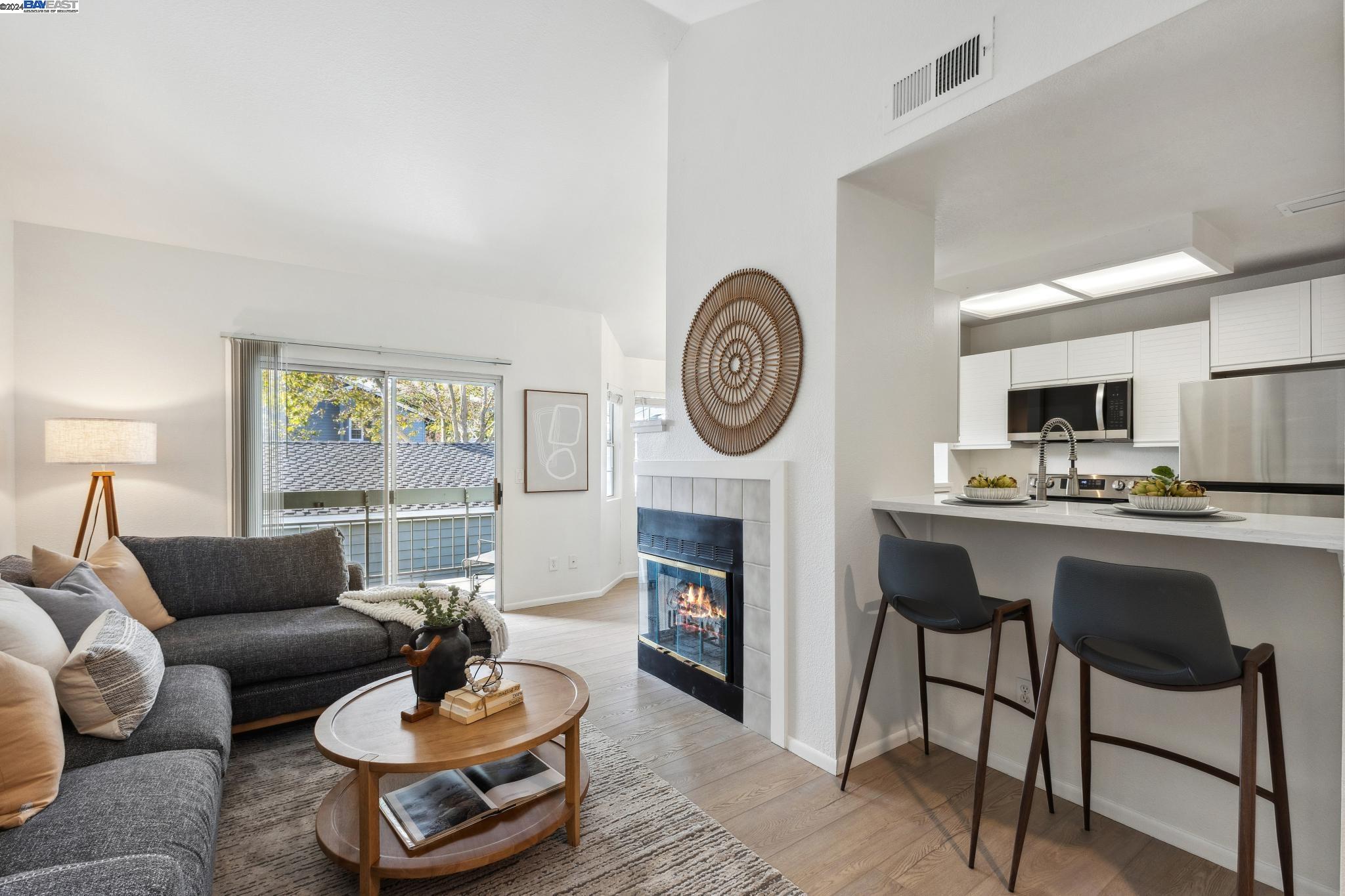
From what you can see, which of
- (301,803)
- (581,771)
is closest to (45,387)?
(301,803)

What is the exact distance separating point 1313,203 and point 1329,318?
3.48ft

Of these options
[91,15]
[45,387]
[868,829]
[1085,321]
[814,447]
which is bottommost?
[868,829]

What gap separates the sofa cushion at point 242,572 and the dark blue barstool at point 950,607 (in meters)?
2.73

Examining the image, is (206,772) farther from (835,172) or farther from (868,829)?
(835,172)

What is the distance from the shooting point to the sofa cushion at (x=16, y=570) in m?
2.33

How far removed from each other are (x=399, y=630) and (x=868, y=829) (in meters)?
2.14

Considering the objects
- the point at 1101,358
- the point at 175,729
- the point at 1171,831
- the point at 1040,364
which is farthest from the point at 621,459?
the point at 1171,831

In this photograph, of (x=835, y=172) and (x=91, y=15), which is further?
(x=91, y=15)

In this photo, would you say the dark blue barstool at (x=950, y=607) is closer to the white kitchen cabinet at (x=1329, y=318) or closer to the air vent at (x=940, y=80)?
the air vent at (x=940, y=80)

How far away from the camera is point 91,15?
2582 mm

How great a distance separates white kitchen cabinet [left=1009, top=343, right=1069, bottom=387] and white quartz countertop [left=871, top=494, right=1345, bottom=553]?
2.65 m

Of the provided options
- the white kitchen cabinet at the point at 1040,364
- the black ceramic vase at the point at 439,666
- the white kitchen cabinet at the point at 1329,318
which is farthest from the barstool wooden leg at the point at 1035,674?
the white kitchen cabinet at the point at 1040,364

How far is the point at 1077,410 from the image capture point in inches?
167

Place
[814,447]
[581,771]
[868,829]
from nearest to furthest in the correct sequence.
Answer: [868,829], [581,771], [814,447]
